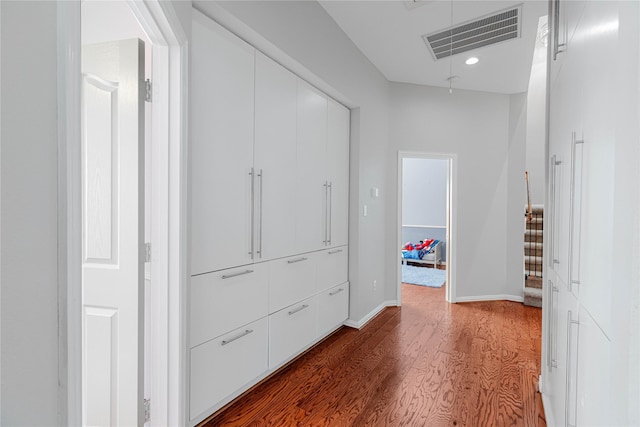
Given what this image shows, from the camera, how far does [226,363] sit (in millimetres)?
1871

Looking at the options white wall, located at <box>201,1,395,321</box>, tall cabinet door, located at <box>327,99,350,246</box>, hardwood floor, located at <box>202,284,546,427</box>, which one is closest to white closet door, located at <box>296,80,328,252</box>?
tall cabinet door, located at <box>327,99,350,246</box>

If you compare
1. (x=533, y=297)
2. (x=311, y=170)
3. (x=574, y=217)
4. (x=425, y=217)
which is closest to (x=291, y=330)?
(x=311, y=170)

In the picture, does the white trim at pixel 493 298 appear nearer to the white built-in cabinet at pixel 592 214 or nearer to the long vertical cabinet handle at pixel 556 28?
the white built-in cabinet at pixel 592 214

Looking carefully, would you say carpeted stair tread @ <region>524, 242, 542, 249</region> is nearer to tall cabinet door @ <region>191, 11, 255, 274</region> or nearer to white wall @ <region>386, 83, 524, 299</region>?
white wall @ <region>386, 83, 524, 299</region>

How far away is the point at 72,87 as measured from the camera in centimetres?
68

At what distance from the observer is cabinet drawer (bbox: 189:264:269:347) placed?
1.68m

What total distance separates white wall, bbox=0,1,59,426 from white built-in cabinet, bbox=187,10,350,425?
100 centimetres

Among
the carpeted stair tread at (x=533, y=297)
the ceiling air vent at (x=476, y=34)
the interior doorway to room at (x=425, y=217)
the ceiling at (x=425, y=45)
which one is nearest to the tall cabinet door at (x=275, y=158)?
the ceiling at (x=425, y=45)

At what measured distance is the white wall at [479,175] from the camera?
4203 mm

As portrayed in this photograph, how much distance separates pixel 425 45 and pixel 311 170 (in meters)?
1.76

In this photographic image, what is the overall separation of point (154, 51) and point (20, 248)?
1262 millimetres

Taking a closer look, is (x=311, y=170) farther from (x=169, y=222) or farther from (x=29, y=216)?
(x=29, y=216)

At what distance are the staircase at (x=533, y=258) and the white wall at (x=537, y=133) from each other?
47 centimetres

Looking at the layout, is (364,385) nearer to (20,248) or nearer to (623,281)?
(623,281)
